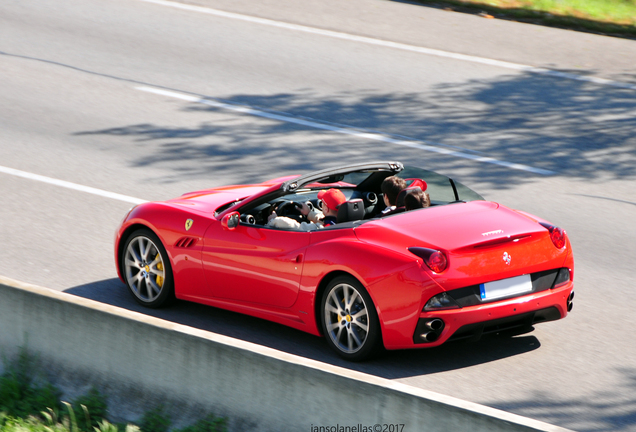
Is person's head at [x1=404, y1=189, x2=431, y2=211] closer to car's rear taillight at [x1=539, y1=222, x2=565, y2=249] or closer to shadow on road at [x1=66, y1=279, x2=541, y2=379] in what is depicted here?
car's rear taillight at [x1=539, y1=222, x2=565, y2=249]

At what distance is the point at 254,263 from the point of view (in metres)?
6.46

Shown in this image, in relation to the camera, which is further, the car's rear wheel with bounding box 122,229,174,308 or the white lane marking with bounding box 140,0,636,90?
the white lane marking with bounding box 140,0,636,90

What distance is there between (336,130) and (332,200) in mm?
5389

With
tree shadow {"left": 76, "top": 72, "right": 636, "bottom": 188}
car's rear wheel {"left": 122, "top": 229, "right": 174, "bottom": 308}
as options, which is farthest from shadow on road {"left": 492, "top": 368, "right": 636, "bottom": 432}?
tree shadow {"left": 76, "top": 72, "right": 636, "bottom": 188}

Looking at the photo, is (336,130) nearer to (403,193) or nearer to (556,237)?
(403,193)

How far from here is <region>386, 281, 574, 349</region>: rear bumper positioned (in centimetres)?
554

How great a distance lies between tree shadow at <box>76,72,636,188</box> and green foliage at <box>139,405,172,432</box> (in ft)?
17.5

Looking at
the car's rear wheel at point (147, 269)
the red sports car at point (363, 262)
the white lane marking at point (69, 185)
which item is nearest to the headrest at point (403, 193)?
the red sports car at point (363, 262)

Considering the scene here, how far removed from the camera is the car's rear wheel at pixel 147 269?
7.09 m

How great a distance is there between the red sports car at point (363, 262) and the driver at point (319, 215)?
0.10 feet

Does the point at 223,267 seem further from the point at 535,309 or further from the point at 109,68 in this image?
the point at 109,68

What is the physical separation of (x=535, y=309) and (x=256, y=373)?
2111 mm

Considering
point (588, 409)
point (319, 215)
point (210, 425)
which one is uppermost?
point (319, 215)

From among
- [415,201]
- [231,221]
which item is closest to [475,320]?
[415,201]
